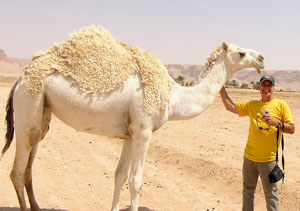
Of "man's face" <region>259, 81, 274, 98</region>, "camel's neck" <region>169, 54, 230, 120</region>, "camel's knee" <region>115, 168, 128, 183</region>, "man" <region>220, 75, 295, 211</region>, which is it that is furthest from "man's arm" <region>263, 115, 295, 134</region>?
"camel's knee" <region>115, 168, 128, 183</region>

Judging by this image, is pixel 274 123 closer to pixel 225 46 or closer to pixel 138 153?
pixel 225 46

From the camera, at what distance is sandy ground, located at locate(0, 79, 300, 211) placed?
609cm

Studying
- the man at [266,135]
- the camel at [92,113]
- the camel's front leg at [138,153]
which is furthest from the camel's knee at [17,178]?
the man at [266,135]

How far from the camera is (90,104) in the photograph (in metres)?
4.59

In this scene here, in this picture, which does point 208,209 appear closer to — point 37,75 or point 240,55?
point 240,55

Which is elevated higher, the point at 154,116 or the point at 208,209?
the point at 154,116

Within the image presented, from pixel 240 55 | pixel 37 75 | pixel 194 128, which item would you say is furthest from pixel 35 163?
pixel 194 128

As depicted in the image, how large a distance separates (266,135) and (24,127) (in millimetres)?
3328

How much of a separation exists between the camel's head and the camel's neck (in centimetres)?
11

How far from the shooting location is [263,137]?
4656mm

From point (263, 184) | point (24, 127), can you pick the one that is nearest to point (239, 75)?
point (263, 184)

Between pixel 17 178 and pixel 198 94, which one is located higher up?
pixel 198 94

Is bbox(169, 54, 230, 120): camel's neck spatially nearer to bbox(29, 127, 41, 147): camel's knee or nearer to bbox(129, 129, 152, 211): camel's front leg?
bbox(129, 129, 152, 211): camel's front leg

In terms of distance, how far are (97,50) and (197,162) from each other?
4.40 metres
